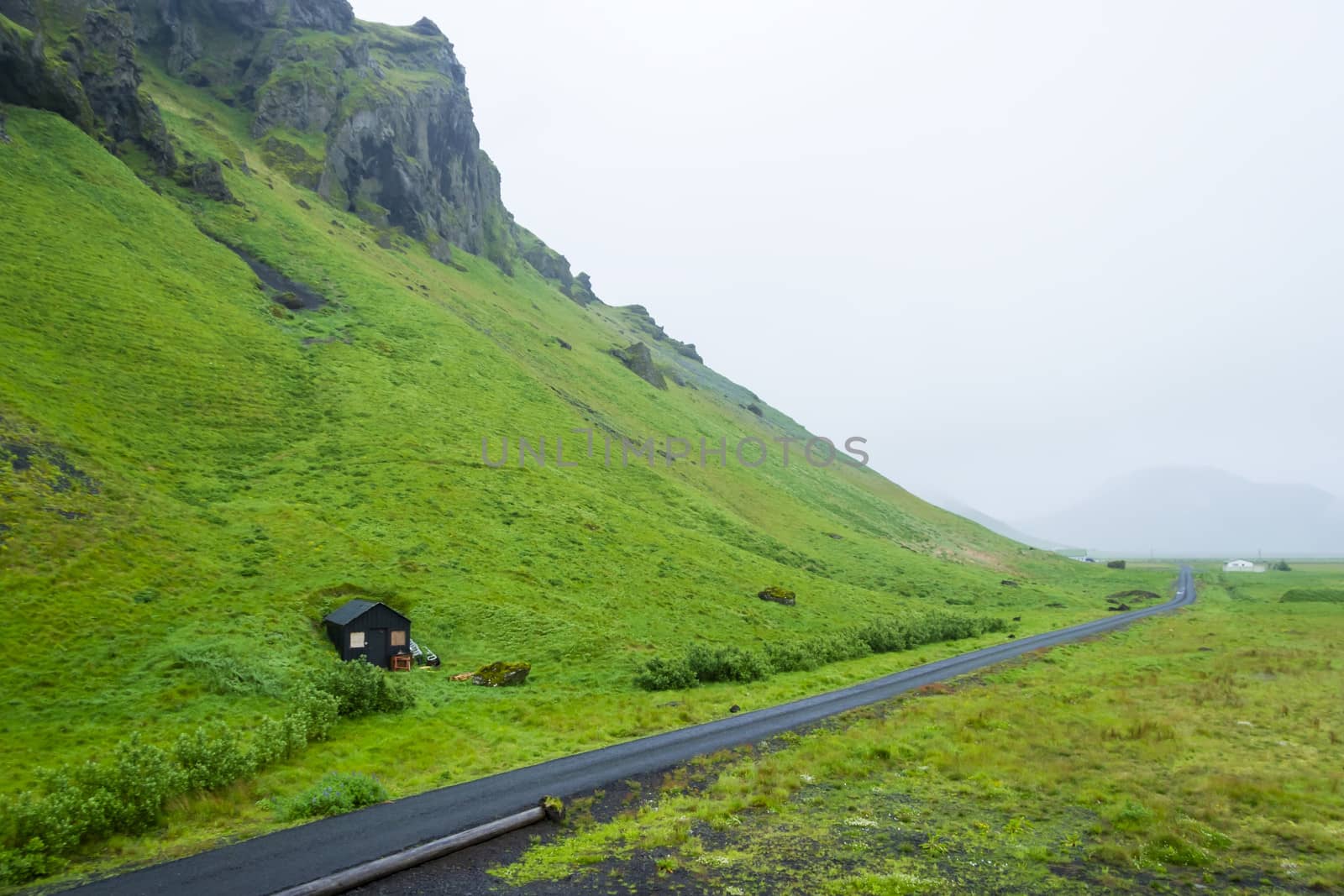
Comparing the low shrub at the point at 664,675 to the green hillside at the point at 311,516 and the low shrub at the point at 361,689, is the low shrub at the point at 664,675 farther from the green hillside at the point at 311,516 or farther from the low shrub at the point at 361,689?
the low shrub at the point at 361,689

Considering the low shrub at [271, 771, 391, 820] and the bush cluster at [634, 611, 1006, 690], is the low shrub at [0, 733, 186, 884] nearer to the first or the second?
the low shrub at [271, 771, 391, 820]

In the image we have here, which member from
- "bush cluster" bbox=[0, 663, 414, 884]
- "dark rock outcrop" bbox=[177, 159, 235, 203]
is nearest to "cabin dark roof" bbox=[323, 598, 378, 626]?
"bush cluster" bbox=[0, 663, 414, 884]

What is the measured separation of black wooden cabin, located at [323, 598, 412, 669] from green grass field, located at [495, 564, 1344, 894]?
19524 millimetres

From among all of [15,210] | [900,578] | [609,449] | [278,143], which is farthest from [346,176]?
[900,578]

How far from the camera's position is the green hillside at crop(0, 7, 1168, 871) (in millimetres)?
27828

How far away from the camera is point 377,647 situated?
34844 mm

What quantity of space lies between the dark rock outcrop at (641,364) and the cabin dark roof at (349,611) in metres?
103

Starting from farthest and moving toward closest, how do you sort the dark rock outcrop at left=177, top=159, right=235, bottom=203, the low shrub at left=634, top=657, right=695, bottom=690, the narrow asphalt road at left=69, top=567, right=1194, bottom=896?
the dark rock outcrop at left=177, top=159, right=235, bottom=203, the low shrub at left=634, top=657, right=695, bottom=690, the narrow asphalt road at left=69, top=567, right=1194, bottom=896

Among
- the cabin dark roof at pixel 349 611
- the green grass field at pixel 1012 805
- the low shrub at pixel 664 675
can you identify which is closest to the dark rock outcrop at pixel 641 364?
the low shrub at pixel 664 675

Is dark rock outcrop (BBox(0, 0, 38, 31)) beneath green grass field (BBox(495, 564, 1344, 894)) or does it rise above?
above

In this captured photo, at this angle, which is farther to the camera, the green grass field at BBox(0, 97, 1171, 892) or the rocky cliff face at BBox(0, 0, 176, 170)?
the rocky cliff face at BBox(0, 0, 176, 170)

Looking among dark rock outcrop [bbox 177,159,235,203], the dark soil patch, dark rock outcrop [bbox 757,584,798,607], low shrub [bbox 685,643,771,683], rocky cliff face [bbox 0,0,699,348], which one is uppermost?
rocky cliff face [bbox 0,0,699,348]
